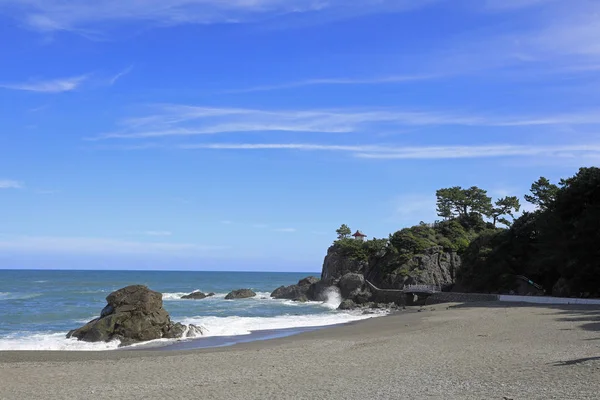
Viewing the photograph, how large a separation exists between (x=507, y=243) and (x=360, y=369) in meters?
40.3

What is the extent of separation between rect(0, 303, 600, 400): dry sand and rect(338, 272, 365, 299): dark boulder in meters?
37.0

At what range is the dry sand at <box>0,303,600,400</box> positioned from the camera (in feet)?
40.4

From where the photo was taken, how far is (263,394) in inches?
497

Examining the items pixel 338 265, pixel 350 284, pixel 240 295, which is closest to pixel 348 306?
pixel 350 284

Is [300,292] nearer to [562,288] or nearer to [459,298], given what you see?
[459,298]

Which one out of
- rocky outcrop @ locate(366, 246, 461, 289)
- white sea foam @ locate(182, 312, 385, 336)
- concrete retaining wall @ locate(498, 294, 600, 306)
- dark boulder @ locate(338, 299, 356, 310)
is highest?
rocky outcrop @ locate(366, 246, 461, 289)

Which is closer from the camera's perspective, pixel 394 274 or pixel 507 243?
pixel 507 243

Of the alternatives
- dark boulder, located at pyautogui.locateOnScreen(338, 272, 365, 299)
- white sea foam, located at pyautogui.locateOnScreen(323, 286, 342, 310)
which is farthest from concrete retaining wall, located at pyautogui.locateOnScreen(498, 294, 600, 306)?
white sea foam, located at pyautogui.locateOnScreen(323, 286, 342, 310)

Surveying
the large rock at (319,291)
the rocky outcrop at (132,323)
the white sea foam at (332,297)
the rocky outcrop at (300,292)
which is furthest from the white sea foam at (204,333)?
the rocky outcrop at (300,292)

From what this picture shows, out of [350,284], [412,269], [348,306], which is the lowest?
[348,306]

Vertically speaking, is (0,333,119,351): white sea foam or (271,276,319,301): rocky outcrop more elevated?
(271,276,319,301): rocky outcrop

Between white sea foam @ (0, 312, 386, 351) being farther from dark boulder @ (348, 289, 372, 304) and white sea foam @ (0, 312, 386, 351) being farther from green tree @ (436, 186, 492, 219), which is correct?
green tree @ (436, 186, 492, 219)

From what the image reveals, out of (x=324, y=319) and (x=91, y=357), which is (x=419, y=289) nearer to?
(x=324, y=319)

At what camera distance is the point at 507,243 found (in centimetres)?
5188
